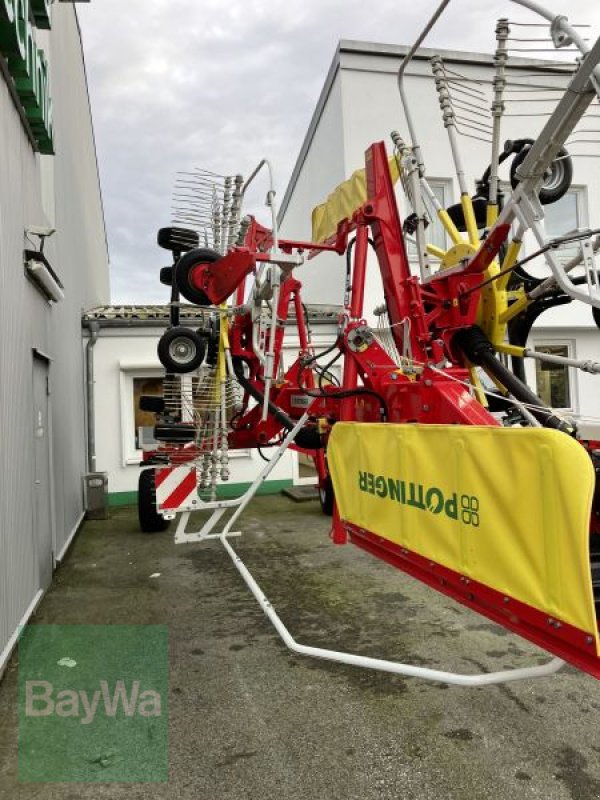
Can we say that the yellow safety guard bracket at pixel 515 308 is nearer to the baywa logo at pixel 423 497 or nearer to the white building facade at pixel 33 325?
the baywa logo at pixel 423 497

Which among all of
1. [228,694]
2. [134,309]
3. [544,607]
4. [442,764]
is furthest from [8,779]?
[134,309]

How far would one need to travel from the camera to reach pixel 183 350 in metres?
5.45

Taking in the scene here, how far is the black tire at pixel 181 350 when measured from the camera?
5406mm

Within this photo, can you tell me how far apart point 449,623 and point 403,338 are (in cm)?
224

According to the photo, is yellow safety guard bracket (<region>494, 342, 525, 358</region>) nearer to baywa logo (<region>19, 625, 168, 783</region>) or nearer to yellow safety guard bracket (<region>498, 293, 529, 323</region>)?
yellow safety guard bracket (<region>498, 293, 529, 323</region>)

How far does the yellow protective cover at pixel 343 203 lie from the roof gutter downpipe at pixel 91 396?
5727 mm

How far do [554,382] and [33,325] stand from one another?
34.0ft

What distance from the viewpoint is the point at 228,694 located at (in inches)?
149

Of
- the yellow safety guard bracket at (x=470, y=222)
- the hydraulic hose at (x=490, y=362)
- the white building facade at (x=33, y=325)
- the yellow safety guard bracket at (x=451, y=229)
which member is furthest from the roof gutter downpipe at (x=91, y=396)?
the hydraulic hose at (x=490, y=362)

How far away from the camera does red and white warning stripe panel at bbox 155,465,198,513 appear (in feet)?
16.3

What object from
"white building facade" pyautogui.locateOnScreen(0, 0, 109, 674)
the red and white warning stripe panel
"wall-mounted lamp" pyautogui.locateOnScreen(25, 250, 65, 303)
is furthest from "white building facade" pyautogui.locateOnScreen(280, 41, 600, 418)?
the red and white warning stripe panel

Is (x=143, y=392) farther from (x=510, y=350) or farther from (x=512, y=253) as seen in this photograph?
(x=512, y=253)

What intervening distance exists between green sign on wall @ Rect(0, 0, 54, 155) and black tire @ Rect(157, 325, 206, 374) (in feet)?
7.65

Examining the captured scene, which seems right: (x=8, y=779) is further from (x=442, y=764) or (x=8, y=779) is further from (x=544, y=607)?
(x=544, y=607)
